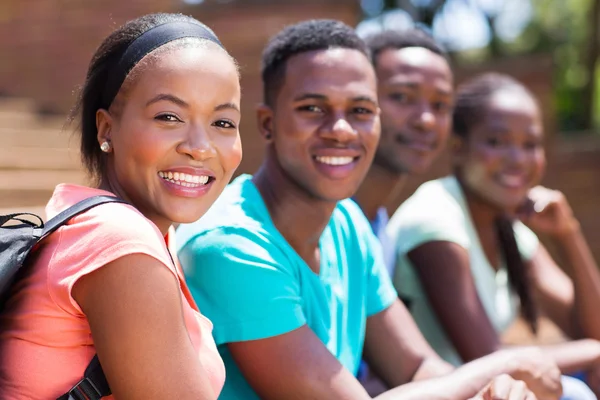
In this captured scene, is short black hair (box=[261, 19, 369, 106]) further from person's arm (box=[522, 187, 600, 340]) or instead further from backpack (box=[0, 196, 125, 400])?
person's arm (box=[522, 187, 600, 340])

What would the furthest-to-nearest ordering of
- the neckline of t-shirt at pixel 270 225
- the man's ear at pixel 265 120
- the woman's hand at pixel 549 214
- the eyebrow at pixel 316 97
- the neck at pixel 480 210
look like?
the woman's hand at pixel 549 214, the neck at pixel 480 210, the man's ear at pixel 265 120, the eyebrow at pixel 316 97, the neckline of t-shirt at pixel 270 225

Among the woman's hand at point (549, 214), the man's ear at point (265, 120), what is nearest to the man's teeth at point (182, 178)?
the man's ear at point (265, 120)

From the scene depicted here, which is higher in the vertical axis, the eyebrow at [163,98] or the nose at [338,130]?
the eyebrow at [163,98]

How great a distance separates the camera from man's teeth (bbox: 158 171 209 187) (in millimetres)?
1876

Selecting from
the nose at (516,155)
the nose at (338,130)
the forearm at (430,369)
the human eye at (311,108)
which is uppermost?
the human eye at (311,108)

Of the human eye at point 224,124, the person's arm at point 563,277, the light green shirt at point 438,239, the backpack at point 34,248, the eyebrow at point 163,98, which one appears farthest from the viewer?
the person's arm at point 563,277

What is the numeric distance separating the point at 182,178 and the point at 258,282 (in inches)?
17.5

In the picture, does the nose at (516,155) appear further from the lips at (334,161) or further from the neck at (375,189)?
the lips at (334,161)

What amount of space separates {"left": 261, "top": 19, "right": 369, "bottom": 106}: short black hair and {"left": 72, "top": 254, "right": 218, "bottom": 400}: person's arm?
1138mm

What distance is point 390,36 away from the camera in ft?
12.1

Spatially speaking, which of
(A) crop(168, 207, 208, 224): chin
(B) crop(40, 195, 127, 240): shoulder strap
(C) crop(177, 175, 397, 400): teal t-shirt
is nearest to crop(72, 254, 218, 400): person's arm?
(B) crop(40, 195, 127, 240): shoulder strap

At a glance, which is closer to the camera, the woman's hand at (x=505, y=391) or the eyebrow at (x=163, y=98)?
the eyebrow at (x=163, y=98)

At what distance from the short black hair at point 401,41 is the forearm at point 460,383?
66.1 inches

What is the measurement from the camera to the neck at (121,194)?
1.92 metres
